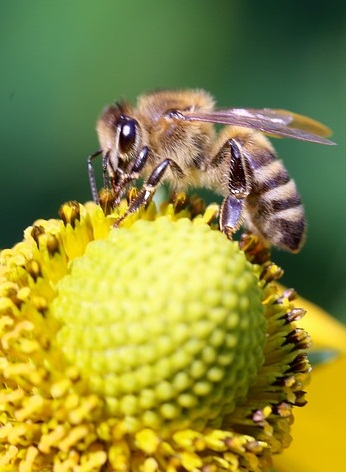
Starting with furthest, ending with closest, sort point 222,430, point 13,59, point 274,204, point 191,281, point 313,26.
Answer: point 313,26 < point 13,59 < point 274,204 < point 222,430 < point 191,281

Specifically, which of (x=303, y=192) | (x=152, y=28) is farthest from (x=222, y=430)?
(x=152, y=28)

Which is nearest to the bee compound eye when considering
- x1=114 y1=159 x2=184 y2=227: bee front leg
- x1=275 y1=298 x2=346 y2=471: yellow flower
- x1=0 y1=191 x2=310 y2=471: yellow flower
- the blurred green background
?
x1=114 y1=159 x2=184 y2=227: bee front leg

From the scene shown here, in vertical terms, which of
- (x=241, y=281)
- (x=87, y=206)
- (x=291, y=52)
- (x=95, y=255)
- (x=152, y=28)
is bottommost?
(x=241, y=281)

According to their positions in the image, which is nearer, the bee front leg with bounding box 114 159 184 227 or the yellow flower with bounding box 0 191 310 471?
the yellow flower with bounding box 0 191 310 471

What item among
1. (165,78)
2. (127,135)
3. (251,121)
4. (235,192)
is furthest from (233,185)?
(165,78)

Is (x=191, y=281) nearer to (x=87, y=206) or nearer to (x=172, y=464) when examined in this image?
(x=172, y=464)

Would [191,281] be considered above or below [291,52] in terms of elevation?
below

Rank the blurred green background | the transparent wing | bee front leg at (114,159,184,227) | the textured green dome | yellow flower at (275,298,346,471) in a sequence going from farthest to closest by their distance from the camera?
the blurred green background → yellow flower at (275,298,346,471) → the transparent wing → bee front leg at (114,159,184,227) → the textured green dome

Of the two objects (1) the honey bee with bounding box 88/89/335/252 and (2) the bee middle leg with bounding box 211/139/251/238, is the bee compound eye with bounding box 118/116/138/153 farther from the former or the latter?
(2) the bee middle leg with bounding box 211/139/251/238

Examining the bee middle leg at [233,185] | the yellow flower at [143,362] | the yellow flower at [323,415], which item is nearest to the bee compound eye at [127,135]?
the bee middle leg at [233,185]
